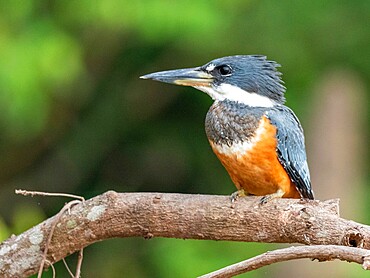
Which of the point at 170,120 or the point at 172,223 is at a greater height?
the point at 170,120

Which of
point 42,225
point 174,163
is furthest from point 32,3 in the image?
point 42,225

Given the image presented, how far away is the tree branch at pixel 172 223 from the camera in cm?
294

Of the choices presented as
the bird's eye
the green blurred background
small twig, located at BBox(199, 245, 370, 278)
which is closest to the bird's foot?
the bird's eye

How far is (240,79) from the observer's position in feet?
11.8

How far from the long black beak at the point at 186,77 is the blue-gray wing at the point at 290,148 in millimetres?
260

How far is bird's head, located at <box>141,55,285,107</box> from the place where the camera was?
11.8 feet

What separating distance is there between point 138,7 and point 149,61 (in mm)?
1038

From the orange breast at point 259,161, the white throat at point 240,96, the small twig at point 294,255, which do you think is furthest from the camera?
the white throat at point 240,96

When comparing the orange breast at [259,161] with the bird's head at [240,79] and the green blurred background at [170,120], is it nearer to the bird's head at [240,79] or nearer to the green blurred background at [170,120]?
the bird's head at [240,79]

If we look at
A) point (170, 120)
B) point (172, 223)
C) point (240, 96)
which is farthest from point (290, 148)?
point (170, 120)

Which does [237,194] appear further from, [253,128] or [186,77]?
[186,77]

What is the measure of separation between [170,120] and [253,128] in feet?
9.73

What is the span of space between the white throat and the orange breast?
0.12 m

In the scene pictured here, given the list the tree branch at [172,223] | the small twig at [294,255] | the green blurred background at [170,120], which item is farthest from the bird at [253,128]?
the green blurred background at [170,120]
